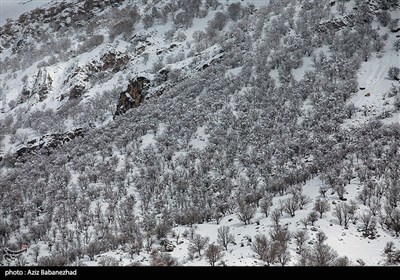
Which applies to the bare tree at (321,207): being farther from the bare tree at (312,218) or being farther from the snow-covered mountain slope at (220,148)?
the bare tree at (312,218)

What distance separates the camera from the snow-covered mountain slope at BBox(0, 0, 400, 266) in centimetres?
1855

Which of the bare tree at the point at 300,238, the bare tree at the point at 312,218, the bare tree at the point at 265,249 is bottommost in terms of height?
the bare tree at the point at 312,218

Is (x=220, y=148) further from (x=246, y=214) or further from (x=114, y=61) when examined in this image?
(x=114, y=61)

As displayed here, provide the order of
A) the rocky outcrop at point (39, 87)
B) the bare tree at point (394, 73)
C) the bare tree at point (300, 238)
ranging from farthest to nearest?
the rocky outcrop at point (39, 87)
the bare tree at point (394, 73)
the bare tree at point (300, 238)

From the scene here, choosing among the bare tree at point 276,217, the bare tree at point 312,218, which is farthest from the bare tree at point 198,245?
the bare tree at point 312,218

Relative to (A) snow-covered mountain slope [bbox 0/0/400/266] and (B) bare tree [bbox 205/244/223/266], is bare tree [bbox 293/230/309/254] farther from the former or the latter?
(B) bare tree [bbox 205/244/223/266]

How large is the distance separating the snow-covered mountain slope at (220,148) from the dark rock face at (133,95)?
0.67 feet

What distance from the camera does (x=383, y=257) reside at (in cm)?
1506

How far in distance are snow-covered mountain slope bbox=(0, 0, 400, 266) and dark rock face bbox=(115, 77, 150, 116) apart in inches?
8.1

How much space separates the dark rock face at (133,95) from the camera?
175 feet

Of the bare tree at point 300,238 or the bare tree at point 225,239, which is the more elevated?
the bare tree at point 300,238

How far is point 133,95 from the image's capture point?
54344mm

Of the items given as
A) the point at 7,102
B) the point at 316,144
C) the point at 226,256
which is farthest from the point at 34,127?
the point at 226,256
